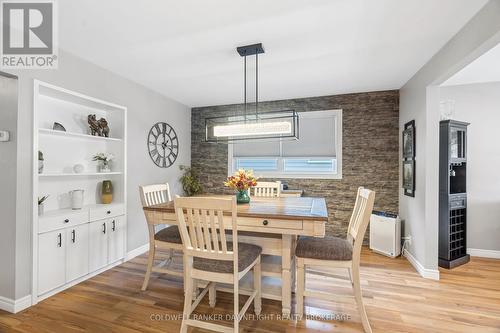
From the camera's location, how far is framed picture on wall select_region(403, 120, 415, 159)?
3195mm

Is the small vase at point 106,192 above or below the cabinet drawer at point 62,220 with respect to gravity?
above

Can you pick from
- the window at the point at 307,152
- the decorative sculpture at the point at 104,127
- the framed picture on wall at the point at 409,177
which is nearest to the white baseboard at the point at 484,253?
the framed picture on wall at the point at 409,177

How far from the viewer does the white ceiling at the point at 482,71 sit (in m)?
2.64

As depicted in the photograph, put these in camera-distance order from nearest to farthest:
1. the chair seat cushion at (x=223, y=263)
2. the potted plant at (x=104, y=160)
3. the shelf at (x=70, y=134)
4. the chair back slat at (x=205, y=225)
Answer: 1. the chair back slat at (x=205, y=225)
2. the chair seat cushion at (x=223, y=263)
3. the shelf at (x=70, y=134)
4. the potted plant at (x=104, y=160)

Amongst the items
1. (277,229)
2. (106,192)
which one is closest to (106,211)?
(106,192)

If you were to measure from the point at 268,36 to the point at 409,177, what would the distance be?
2567 mm

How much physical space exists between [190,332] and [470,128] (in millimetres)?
4290

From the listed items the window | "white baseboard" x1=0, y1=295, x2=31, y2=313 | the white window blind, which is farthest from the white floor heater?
"white baseboard" x1=0, y1=295, x2=31, y2=313

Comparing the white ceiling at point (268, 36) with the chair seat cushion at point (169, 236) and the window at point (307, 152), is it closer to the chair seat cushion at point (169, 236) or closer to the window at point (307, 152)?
the window at point (307, 152)

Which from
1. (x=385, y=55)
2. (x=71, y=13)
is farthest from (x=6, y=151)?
(x=385, y=55)

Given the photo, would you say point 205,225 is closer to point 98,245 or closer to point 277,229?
point 277,229

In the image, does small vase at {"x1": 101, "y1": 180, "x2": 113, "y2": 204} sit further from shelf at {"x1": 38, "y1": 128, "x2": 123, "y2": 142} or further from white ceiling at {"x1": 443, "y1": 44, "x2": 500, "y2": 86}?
white ceiling at {"x1": 443, "y1": 44, "x2": 500, "y2": 86}

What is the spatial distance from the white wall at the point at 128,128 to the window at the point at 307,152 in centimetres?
141

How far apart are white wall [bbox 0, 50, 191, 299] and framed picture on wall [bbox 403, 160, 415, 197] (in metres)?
3.66
